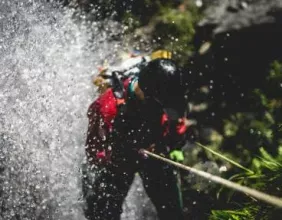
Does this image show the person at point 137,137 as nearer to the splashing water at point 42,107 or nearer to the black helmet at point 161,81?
the black helmet at point 161,81

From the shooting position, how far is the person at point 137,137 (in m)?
2.83

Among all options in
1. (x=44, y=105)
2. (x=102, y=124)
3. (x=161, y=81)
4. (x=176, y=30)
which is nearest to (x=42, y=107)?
(x=44, y=105)

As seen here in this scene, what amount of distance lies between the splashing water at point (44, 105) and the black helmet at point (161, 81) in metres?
1.89

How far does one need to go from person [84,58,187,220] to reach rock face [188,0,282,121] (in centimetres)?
87

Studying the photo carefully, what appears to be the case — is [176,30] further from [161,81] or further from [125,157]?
[161,81]

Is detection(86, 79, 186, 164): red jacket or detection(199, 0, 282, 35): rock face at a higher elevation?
detection(199, 0, 282, 35): rock face

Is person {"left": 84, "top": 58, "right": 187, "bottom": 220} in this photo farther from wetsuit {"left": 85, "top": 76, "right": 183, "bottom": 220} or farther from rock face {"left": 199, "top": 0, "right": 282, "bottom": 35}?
rock face {"left": 199, "top": 0, "right": 282, "bottom": 35}

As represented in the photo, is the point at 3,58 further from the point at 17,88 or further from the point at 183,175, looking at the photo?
the point at 183,175

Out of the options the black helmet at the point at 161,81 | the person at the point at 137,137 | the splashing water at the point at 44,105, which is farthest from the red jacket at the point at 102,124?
the splashing water at the point at 44,105

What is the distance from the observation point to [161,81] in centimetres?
272

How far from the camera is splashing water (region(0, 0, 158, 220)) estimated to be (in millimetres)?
4125

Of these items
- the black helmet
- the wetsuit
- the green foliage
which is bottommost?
the wetsuit

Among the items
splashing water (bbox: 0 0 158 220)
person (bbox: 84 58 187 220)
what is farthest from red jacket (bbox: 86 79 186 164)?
splashing water (bbox: 0 0 158 220)

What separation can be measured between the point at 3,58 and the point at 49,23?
0.82 meters
